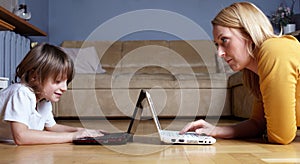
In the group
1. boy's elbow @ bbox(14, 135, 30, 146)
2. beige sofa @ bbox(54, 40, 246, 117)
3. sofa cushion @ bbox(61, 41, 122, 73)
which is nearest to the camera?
boy's elbow @ bbox(14, 135, 30, 146)

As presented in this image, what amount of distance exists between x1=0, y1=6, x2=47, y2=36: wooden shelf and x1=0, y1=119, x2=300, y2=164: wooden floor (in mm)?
1718

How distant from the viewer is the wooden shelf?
296 centimetres

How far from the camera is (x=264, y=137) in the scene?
1.64m

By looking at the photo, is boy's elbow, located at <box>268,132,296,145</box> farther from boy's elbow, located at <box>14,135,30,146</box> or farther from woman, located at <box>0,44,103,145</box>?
boy's elbow, located at <box>14,135,30,146</box>

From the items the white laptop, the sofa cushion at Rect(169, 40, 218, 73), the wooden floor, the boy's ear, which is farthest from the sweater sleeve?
the sofa cushion at Rect(169, 40, 218, 73)

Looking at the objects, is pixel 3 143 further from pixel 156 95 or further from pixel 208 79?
pixel 208 79

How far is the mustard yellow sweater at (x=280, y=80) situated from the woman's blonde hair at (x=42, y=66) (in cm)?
73

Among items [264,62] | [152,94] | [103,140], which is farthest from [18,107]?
[152,94]

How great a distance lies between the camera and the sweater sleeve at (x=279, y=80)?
4.32ft

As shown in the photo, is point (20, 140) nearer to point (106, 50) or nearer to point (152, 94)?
point (152, 94)

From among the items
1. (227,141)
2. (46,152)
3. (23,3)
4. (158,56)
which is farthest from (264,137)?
(23,3)

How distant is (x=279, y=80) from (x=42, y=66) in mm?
847

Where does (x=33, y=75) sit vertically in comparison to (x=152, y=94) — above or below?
above

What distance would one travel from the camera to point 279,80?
4.32 ft
